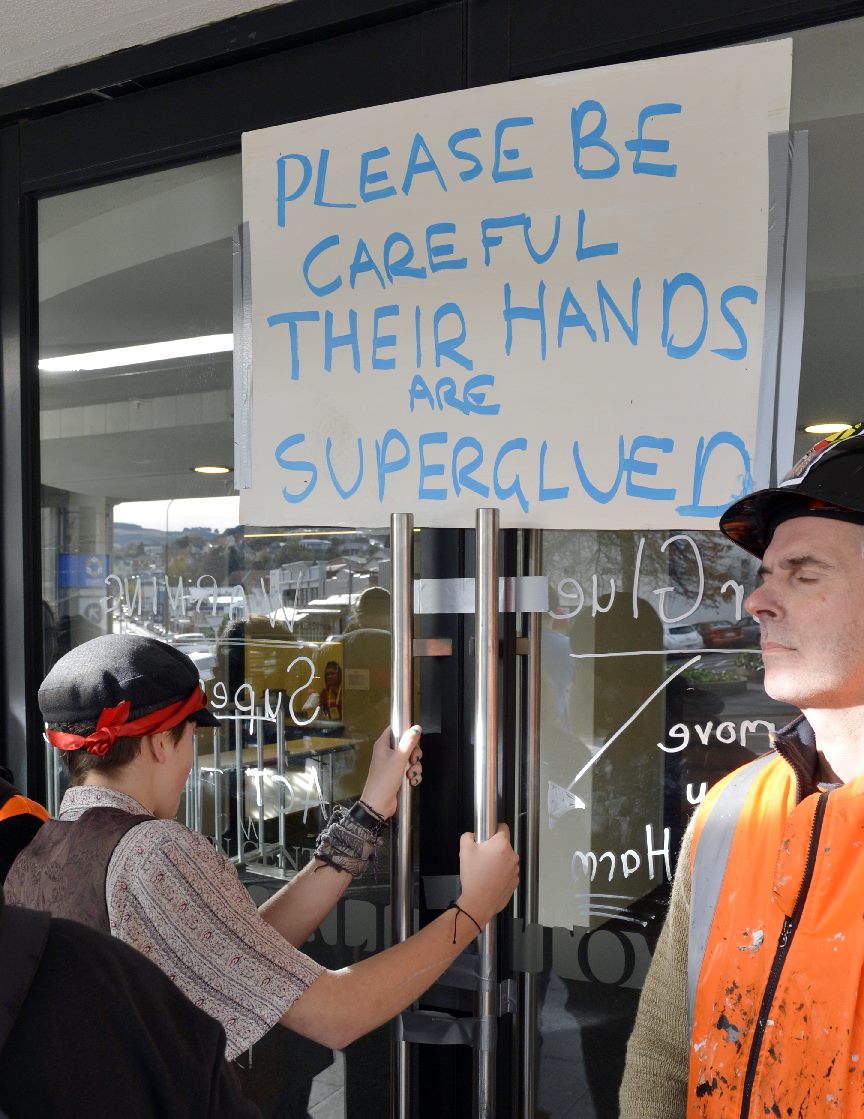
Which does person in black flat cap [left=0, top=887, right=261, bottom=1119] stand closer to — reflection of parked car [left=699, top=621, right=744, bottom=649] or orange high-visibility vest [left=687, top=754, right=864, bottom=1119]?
orange high-visibility vest [left=687, top=754, right=864, bottom=1119]

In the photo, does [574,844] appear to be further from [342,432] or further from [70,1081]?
[70,1081]

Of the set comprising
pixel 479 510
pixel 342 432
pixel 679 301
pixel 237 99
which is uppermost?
pixel 237 99

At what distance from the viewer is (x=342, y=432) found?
1641 mm

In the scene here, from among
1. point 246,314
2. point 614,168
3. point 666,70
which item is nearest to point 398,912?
point 246,314

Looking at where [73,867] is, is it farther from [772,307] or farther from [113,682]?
[772,307]

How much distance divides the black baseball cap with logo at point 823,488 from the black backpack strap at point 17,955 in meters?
0.84

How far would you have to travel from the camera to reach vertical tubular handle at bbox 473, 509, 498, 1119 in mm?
1449

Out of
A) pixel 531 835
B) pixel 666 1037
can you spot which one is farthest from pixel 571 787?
pixel 666 1037

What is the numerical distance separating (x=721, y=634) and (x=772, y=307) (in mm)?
490

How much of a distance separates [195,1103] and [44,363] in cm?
182

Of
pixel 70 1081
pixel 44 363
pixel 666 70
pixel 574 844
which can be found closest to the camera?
pixel 70 1081

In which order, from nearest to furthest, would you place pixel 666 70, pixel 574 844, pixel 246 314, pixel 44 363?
pixel 666 70 < pixel 574 844 < pixel 246 314 < pixel 44 363

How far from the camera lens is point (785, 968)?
105cm

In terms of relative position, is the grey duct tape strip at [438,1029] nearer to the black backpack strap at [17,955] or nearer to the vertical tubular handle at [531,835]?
the vertical tubular handle at [531,835]
